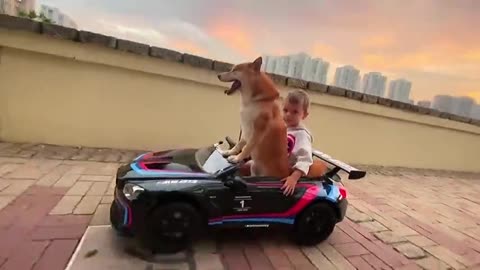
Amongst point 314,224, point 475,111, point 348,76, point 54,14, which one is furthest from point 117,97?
point 475,111

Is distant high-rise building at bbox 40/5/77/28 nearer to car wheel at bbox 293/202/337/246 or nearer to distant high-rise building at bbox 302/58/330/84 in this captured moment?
distant high-rise building at bbox 302/58/330/84

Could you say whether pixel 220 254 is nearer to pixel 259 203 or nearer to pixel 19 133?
pixel 259 203

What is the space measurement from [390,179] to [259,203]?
158 inches

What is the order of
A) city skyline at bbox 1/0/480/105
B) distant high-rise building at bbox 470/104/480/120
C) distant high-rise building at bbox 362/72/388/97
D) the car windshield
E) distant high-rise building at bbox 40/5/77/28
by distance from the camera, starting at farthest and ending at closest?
distant high-rise building at bbox 470/104/480/120 → distant high-rise building at bbox 362/72/388/97 → distant high-rise building at bbox 40/5/77/28 → city skyline at bbox 1/0/480/105 → the car windshield

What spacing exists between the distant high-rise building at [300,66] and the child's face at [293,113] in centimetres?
362

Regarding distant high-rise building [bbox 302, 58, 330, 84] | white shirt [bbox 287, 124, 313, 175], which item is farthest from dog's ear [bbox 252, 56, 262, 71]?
distant high-rise building [bbox 302, 58, 330, 84]

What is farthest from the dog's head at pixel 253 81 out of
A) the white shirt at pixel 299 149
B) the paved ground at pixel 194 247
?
the paved ground at pixel 194 247

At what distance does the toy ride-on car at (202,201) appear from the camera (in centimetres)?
238

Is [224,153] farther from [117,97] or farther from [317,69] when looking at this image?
[317,69]

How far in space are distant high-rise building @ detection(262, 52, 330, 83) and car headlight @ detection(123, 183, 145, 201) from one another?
4525mm

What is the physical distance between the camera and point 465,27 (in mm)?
6449

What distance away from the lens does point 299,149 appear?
9.32ft

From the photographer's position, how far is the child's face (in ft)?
9.51

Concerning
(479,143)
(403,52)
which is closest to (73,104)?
(403,52)
